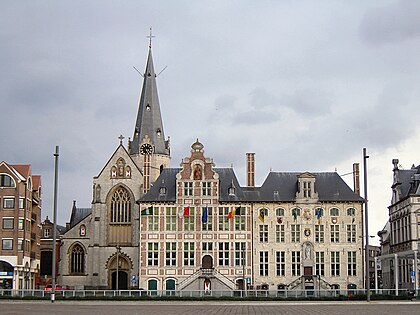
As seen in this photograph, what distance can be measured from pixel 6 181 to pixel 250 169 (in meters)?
30.8

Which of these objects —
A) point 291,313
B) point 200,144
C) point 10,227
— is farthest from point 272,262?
point 291,313

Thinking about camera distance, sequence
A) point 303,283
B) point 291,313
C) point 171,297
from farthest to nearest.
Result: point 303,283, point 171,297, point 291,313

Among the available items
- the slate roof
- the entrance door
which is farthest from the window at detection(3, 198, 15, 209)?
the entrance door

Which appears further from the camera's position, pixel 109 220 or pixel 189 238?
pixel 109 220

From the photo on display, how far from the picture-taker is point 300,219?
9456cm

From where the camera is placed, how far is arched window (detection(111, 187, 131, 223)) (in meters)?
104

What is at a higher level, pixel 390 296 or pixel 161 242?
pixel 161 242

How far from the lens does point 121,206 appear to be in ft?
342

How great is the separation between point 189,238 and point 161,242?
347cm

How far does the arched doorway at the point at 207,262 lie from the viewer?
94500 mm

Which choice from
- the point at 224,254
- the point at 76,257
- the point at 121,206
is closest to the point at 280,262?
the point at 224,254

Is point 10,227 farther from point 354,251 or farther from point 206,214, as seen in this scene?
point 354,251

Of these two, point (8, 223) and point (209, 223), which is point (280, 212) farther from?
point (8, 223)

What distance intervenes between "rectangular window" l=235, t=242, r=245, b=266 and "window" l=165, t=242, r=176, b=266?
760 cm
